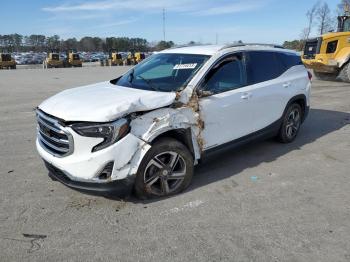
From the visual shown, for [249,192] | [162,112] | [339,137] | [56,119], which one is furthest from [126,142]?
[339,137]

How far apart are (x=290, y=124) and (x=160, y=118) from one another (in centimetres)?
328

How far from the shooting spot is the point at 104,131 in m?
3.55

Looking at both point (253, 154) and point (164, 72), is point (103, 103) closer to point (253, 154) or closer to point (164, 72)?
point (164, 72)

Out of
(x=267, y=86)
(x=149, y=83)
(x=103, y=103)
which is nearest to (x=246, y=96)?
(x=267, y=86)

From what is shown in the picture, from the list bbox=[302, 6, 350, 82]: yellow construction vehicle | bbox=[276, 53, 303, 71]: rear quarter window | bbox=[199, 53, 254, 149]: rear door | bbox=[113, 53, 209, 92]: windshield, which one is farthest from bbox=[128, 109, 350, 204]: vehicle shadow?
bbox=[302, 6, 350, 82]: yellow construction vehicle

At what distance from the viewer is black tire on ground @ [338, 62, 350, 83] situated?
14.5 m

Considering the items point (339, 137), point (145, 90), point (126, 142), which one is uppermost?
point (145, 90)

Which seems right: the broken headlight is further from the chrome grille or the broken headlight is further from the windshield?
the windshield

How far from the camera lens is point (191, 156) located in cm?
429

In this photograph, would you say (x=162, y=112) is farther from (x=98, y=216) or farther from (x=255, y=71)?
(x=255, y=71)

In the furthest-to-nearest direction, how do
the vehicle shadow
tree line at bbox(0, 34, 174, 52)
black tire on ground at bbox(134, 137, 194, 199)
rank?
tree line at bbox(0, 34, 174, 52) < the vehicle shadow < black tire on ground at bbox(134, 137, 194, 199)

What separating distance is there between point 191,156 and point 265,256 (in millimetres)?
1573

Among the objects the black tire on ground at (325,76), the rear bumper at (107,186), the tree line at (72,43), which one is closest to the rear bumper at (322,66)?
the black tire on ground at (325,76)

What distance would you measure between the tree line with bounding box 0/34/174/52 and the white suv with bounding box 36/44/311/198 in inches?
4250
